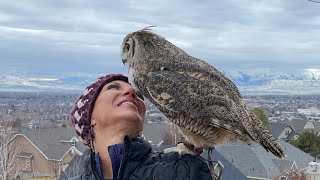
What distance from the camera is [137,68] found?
182 cm

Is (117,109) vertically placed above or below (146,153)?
above

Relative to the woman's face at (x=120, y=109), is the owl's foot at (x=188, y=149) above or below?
below

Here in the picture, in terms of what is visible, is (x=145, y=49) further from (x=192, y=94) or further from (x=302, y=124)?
(x=302, y=124)

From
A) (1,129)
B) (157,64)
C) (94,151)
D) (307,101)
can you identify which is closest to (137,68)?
(157,64)

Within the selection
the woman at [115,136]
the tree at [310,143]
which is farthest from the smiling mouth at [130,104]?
the tree at [310,143]

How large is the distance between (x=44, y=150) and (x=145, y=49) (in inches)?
755

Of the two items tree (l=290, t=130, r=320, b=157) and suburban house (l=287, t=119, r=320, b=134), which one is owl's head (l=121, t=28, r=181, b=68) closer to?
tree (l=290, t=130, r=320, b=157)

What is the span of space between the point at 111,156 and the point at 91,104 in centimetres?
21

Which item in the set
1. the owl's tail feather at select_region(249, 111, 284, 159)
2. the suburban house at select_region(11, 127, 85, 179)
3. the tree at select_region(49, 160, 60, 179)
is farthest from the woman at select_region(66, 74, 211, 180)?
the suburban house at select_region(11, 127, 85, 179)

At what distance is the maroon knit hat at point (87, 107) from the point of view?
74.9 inches

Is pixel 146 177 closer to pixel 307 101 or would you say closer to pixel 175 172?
pixel 175 172

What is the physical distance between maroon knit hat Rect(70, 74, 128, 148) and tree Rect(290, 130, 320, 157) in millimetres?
19734

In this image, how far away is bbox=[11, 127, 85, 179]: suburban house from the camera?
61.5 feet

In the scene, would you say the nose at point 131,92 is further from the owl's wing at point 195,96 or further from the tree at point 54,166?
the tree at point 54,166
